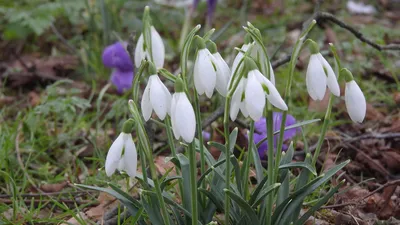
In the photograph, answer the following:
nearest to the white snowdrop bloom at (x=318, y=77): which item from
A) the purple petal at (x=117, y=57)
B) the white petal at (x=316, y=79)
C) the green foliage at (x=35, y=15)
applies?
the white petal at (x=316, y=79)

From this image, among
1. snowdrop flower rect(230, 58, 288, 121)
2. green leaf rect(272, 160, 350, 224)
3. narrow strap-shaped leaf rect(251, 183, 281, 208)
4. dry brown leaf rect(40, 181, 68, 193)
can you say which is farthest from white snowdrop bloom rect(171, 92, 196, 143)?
dry brown leaf rect(40, 181, 68, 193)

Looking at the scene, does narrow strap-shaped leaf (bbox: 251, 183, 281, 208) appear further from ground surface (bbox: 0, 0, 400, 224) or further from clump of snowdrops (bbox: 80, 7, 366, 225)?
ground surface (bbox: 0, 0, 400, 224)

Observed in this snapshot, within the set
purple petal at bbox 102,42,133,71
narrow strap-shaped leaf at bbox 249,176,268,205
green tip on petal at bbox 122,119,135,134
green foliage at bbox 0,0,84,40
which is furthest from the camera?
green foliage at bbox 0,0,84,40

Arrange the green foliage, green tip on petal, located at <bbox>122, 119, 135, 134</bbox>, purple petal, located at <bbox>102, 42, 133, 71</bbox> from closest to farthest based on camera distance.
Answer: green tip on petal, located at <bbox>122, 119, 135, 134</bbox>, purple petal, located at <bbox>102, 42, 133, 71</bbox>, the green foliage

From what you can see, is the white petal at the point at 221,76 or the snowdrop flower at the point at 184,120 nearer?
the snowdrop flower at the point at 184,120

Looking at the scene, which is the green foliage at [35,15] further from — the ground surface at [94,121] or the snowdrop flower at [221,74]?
the snowdrop flower at [221,74]

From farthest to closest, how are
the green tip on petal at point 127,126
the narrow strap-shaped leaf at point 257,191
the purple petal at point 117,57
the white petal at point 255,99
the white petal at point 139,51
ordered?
the purple petal at point 117,57
the white petal at point 139,51
the narrow strap-shaped leaf at point 257,191
the green tip on petal at point 127,126
the white petal at point 255,99
